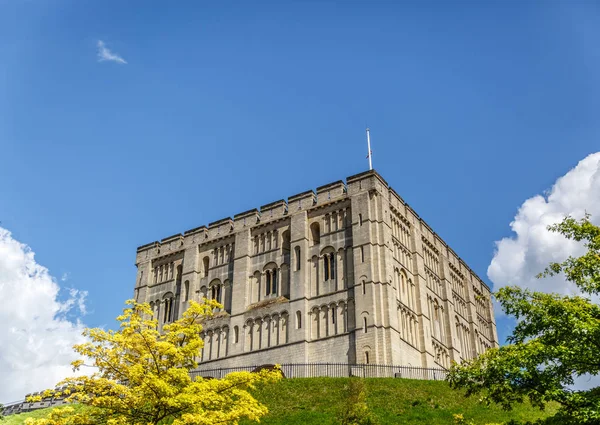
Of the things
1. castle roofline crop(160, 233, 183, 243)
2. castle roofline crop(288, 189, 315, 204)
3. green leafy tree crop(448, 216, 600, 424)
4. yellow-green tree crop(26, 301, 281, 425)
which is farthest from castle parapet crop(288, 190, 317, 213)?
green leafy tree crop(448, 216, 600, 424)

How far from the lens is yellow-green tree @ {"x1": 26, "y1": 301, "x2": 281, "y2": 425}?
1875 cm

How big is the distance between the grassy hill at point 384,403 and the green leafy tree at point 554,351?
10967 millimetres

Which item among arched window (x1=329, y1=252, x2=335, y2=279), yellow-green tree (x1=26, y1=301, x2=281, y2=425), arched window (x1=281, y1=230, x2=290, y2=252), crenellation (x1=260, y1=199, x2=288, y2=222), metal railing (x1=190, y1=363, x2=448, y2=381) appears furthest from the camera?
crenellation (x1=260, y1=199, x2=288, y2=222)

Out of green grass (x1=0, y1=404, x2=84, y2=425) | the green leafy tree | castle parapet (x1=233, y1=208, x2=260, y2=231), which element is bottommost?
the green leafy tree

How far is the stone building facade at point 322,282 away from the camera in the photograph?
147 feet

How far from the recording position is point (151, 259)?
58.2 metres

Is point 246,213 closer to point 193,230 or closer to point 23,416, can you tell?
point 193,230

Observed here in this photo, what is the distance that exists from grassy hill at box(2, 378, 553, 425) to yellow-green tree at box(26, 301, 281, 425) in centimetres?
880

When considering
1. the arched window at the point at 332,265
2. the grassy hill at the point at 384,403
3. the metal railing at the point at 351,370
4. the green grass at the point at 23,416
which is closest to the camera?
the grassy hill at the point at 384,403

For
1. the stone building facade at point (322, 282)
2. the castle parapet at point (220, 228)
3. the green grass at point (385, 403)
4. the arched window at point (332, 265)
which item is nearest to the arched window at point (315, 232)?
the stone building facade at point (322, 282)

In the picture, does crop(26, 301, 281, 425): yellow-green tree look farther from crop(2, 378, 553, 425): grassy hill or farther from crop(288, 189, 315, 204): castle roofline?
crop(288, 189, 315, 204): castle roofline

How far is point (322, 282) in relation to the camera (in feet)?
155

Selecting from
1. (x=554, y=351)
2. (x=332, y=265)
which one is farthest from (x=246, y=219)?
(x=554, y=351)

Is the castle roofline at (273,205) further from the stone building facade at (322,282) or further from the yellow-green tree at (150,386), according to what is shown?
the yellow-green tree at (150,386)
